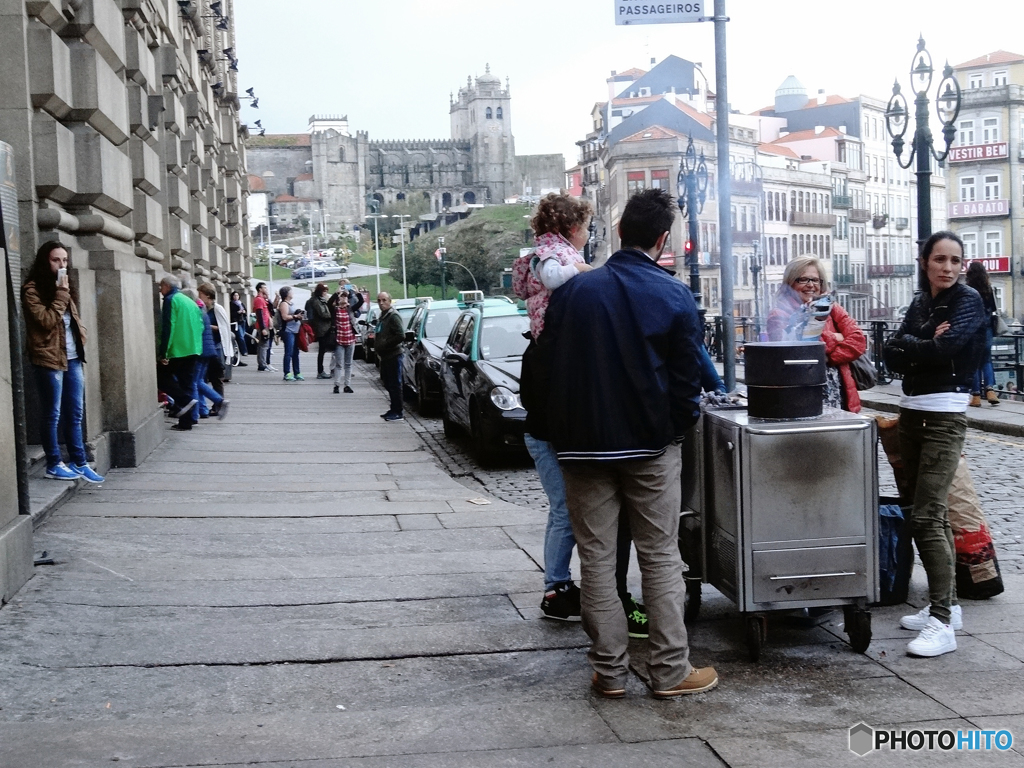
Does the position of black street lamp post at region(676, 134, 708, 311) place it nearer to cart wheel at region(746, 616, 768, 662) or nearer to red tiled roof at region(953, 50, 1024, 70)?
cart wheel at region(746, 616, 768, 662)

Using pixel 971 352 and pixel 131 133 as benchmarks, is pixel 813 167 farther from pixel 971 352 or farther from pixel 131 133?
pixel 971 352

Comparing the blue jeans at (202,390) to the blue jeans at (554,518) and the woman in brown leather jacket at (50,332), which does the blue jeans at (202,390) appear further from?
the blue jeans at (554,518)

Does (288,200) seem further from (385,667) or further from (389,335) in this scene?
(385,667)

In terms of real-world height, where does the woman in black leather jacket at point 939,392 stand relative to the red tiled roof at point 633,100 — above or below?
below

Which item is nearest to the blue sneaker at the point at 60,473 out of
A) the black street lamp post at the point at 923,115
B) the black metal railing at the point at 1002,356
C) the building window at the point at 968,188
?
the black metal railing at the point at 1002,356

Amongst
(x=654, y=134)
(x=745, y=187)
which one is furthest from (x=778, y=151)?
(x=654, y=134)

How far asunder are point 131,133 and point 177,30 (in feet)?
21.5

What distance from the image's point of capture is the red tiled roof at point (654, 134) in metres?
89.7

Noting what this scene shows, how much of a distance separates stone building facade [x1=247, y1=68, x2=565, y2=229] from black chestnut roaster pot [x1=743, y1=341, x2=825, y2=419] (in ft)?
596

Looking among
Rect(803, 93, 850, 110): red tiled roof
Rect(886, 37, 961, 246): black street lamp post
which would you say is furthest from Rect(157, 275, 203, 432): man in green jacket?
Rect(803, 93, 850, 110): red tiled roof

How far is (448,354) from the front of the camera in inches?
569

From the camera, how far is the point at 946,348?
557cm

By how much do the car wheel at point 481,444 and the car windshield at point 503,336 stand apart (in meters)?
0.94

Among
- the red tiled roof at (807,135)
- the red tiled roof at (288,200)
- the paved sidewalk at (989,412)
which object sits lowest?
the paved sidewalk at (989,412)
